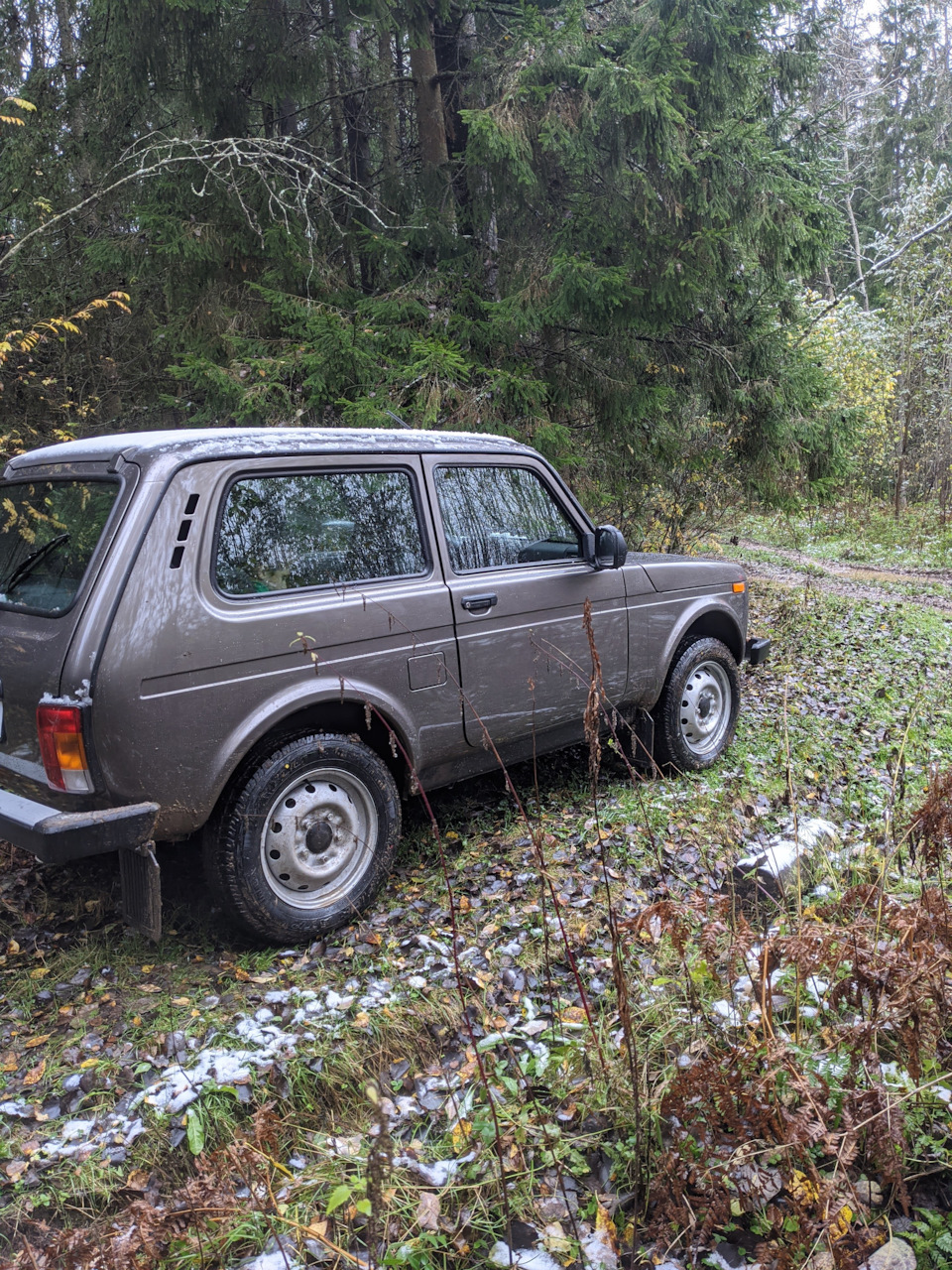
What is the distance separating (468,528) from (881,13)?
106 ft

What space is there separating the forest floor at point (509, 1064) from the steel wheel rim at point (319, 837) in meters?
0.25

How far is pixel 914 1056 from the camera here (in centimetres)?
213

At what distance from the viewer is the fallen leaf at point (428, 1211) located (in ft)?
7.12

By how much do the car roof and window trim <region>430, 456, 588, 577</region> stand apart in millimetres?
120

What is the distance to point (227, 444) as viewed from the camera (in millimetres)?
3408

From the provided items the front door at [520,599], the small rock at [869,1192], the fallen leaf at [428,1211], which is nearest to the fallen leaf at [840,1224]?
the small rock at [869,1192]

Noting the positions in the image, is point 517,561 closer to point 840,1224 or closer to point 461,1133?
point 461,1133

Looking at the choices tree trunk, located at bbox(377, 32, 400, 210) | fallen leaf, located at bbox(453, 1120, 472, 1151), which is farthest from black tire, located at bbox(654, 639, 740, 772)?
tree trunk, located at bbox(377, 32, 400, 210)

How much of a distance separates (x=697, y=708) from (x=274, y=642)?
9.72 ft

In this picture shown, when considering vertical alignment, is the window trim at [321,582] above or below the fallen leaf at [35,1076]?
above

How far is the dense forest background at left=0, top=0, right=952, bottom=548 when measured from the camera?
6930mm

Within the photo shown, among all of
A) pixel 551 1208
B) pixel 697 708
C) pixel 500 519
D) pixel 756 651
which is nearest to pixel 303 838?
pixel 551 1208

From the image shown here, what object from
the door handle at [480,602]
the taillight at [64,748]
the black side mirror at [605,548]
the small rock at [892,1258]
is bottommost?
the small rock at [892,1258]

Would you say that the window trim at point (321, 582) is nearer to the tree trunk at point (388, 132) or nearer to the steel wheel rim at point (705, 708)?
the steel wheel rim at point (705, 708)
